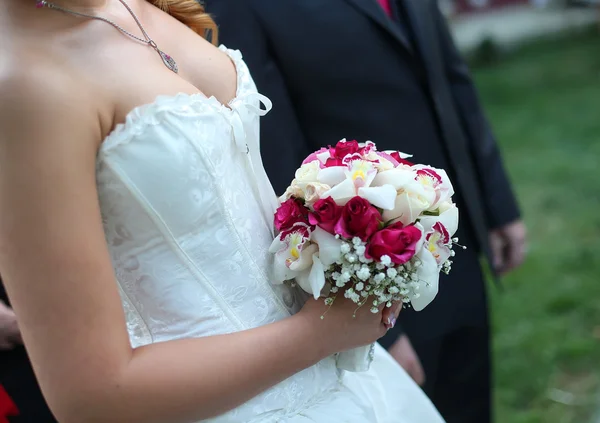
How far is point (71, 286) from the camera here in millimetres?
1211

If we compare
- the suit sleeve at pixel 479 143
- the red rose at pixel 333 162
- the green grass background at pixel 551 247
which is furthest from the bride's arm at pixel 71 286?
the green grass background at pixel 551 247

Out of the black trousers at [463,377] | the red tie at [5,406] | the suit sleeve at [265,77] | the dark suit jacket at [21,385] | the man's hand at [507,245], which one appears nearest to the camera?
the red tie at [5,406]

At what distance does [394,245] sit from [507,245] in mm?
1740

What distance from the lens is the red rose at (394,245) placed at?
1370 mm

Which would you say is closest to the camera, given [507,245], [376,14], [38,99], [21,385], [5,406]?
[38,99]

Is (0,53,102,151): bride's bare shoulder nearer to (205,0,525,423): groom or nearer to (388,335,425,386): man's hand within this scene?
(205,0,525,423): groom

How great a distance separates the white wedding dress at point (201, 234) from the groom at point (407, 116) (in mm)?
693

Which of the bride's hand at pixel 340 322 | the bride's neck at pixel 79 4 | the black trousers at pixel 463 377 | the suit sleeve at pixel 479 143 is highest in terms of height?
the bride's neck at pixel 79 4

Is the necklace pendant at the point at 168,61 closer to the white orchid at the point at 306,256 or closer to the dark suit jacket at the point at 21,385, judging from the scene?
the white orchid at the point at 306,256

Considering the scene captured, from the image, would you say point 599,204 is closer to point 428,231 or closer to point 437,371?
point 437,371

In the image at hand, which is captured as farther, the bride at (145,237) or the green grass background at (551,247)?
the green grass background at (551,247)

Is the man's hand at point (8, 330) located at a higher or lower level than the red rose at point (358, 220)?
lower

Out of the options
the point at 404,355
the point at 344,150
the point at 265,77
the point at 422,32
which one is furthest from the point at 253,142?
the point at 422,32

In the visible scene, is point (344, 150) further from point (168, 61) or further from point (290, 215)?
point (168, 61)
